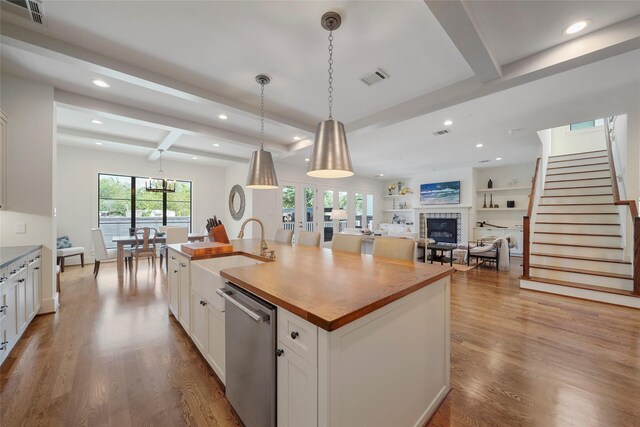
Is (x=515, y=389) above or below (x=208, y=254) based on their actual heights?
below

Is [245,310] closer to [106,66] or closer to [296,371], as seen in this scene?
[296,371]

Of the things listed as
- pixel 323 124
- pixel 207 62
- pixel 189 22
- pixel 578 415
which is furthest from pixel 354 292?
pixel 207 62

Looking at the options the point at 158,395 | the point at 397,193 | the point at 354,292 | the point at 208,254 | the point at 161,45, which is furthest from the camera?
the point at 397,193

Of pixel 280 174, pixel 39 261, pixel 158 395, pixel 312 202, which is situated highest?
pixel 280 174

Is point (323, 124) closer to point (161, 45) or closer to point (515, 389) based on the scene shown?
point (161, 45)

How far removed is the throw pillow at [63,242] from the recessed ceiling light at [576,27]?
8372 millimetres

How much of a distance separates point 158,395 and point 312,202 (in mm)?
6251

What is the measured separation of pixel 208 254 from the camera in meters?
2.39

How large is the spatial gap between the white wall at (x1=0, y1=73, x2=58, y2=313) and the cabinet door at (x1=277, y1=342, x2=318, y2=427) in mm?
3589

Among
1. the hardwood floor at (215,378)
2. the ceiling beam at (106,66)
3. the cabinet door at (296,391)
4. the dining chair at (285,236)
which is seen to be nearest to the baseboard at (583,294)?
the hardwood floor at (215,378)

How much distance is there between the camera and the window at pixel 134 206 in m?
6.25

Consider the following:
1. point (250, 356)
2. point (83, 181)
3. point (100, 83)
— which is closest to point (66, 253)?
point (83, 181)

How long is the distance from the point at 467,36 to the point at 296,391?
2.61 meters

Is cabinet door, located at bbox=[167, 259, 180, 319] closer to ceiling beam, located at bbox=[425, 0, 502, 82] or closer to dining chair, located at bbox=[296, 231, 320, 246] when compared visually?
dining chair, located at bbox=[296, 231, 320, 246]
